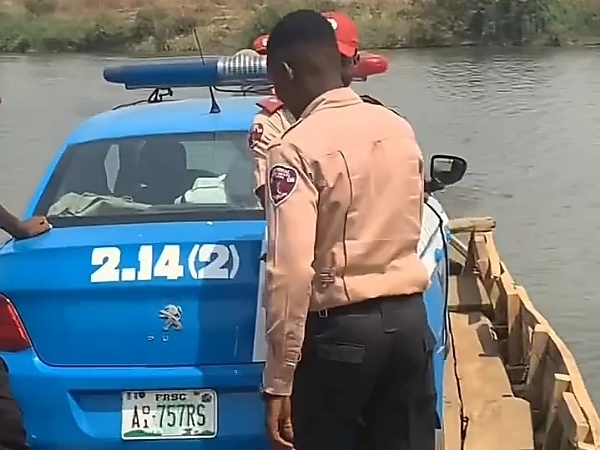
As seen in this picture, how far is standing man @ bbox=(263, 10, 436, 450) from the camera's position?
11.9ft

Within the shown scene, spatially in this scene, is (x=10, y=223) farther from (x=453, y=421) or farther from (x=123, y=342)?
(x=453, y=421)

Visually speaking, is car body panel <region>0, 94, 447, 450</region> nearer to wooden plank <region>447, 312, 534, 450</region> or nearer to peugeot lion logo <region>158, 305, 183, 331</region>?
peugeot lion logo <region>158, 305, 183, 331</region>

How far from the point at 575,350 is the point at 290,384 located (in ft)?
21.2

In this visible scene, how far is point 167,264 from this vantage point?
446cm

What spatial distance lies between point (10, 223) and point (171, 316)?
73cm

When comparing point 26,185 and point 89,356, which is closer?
point 89,356

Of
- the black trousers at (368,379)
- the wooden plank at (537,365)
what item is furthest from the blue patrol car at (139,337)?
the wooden plank at (537,365)

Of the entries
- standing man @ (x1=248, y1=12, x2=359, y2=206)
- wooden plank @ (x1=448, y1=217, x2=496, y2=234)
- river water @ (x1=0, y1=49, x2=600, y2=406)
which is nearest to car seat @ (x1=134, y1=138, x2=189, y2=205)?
standing man @ (x1=248, y1=12, x2=359, y2=206)

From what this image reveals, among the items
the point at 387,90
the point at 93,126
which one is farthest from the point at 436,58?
the point at 93,126

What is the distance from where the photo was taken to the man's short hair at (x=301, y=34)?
3.78m

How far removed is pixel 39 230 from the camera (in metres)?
4.86

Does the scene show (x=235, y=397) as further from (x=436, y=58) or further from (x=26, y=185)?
(x=436, y=58)

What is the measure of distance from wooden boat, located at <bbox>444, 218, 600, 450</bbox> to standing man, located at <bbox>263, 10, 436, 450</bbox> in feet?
5.02

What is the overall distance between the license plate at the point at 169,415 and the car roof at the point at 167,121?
5.08 feet
